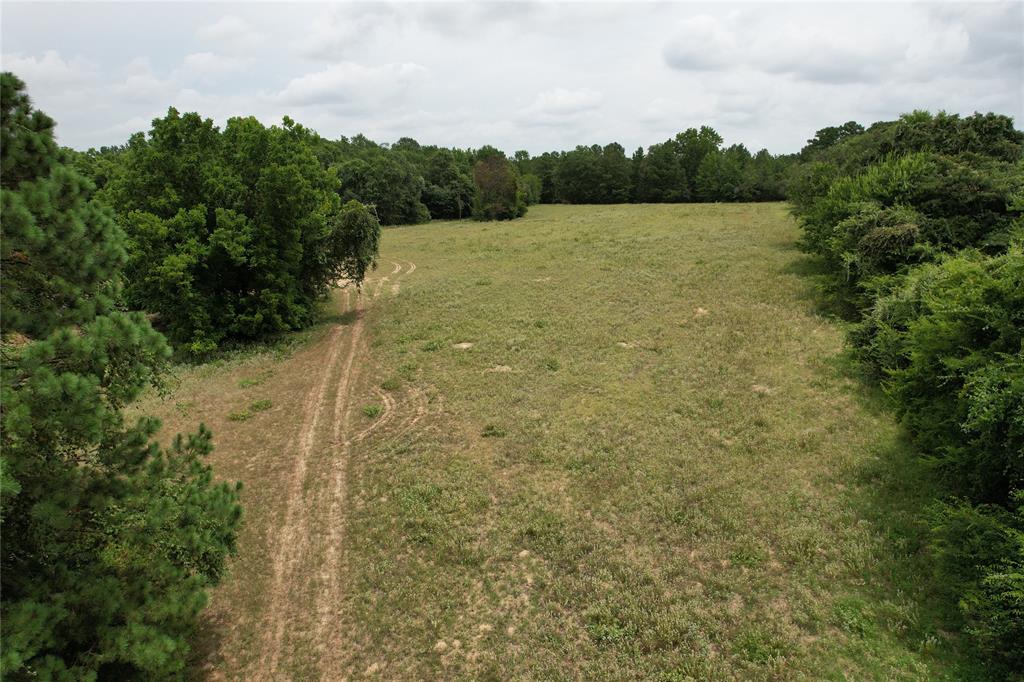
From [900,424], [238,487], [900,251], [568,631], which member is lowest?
[568,631]

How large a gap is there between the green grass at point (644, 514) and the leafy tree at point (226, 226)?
20.8 feet

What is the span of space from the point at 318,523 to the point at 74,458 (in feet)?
19.2

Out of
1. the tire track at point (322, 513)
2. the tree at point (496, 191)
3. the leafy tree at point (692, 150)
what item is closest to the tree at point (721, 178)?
the leafy tree at point (692, 150)

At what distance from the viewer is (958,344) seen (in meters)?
10.9

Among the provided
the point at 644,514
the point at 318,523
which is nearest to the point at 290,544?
the point at 318,523

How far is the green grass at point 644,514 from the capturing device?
862 cm

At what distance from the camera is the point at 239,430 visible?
16.5 m

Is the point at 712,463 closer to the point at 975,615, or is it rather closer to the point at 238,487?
the point at 975,615

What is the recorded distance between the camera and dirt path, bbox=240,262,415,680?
29.6ft

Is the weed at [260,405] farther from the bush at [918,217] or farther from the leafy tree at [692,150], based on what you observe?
the leafy tree at [692,150]

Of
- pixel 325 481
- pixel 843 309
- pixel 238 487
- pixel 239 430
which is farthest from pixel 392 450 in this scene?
pixel 843 309

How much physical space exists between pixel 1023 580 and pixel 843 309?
18287 millimetres

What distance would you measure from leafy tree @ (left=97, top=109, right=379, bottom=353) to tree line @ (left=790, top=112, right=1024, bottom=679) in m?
22.1

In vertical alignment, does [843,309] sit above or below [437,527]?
above
